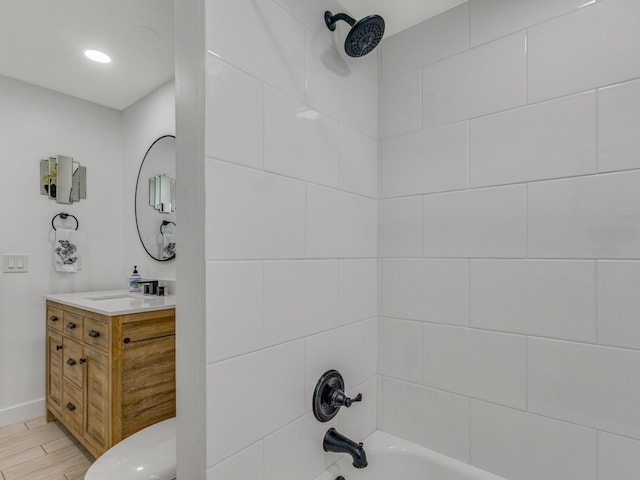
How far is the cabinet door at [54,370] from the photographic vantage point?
7.68 ft

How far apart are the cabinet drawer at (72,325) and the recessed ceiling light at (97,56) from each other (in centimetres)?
170

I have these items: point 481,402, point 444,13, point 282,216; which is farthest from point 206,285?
point 444,13

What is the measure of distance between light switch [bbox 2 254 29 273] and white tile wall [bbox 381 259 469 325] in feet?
9.01

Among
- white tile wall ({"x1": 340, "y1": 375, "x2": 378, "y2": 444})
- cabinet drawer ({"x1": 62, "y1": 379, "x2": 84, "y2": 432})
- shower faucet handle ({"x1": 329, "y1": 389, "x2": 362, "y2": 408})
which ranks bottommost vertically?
cabinet drawer ({"x1": 62, "y1": 379, "x2": 84, "y2": 432})

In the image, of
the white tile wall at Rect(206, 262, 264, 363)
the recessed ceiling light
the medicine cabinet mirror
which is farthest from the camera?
the medicine cabinet mirror

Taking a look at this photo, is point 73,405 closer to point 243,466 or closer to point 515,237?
point 243,466

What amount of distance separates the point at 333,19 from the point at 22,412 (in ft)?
11.0

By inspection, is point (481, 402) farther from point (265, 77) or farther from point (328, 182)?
point (265, 77)

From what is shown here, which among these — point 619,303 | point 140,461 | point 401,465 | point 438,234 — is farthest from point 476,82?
point 140,461

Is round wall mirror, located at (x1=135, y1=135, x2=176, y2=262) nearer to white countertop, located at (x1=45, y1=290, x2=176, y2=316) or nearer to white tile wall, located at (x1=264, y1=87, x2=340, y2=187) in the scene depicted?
white countertop, located at (x1=45, y1=290, x2=176, y2=316)

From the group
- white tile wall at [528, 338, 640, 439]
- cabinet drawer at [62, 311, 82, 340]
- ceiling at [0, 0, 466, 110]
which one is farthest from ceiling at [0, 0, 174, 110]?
white tile wall at [528, 338, 640, 439]

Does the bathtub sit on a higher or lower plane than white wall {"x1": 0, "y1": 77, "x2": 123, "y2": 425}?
lower

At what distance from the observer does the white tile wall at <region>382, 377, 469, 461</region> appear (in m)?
1.18

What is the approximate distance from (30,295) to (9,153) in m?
1.07
